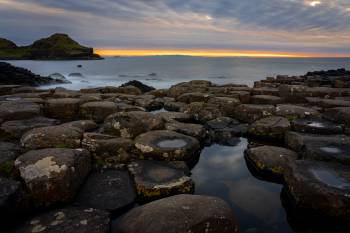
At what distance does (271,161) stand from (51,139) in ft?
13.3

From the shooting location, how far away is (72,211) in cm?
377

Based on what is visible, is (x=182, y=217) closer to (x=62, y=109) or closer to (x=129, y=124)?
(x=129, y=124)

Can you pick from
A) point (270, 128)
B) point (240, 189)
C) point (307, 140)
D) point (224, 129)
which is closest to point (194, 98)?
point (224, 129)

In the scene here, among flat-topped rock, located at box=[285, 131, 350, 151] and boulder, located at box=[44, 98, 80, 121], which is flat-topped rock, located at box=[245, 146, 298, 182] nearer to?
flat-topped rock, located at box=[285, 131, 350, 151]

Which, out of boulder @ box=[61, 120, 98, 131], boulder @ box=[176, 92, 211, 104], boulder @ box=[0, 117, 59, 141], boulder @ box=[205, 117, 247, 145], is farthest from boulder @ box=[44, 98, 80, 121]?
boulder @ box=[176, 92, 211, 104]

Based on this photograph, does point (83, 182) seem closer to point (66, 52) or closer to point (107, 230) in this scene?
point (107, 230)

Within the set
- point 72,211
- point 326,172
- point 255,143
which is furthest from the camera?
point 255,143

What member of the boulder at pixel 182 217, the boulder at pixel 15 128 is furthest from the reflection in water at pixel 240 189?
the boulder at pixel 15 128

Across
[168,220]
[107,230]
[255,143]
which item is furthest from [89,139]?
[255,143]

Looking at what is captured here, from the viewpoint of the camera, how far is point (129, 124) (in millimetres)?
6199

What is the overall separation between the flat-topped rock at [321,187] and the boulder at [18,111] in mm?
5790

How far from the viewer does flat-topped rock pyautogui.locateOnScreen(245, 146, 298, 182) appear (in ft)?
17.1

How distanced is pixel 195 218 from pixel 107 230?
112 centimetres

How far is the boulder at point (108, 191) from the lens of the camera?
13.7ft
